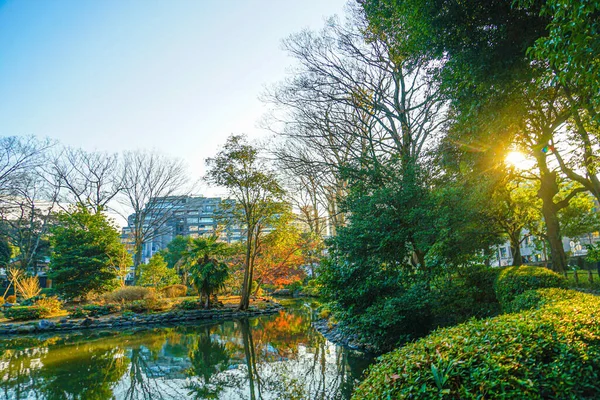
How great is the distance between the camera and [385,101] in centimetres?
1075

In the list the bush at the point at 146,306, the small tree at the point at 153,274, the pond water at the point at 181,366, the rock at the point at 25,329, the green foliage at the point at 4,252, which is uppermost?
the green foliage at the point at 4,252

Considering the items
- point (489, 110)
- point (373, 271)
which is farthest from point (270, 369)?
point (489, 110)

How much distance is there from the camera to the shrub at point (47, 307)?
12.5 m

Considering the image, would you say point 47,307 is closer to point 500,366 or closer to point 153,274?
point 153,274

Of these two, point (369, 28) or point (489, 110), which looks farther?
point (369, 28)

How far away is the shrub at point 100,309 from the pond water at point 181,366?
264 cm

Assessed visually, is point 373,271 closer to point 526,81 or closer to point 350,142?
point 526,81

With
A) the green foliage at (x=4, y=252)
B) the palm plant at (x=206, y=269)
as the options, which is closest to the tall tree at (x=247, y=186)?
the palm plant at (x=206, y=269)

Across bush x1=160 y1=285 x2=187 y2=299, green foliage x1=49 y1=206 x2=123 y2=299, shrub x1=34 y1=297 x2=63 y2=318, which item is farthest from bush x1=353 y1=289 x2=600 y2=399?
bush x1=160 y1=285 x2=187 y2=299

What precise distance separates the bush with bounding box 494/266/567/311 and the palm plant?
10294 mm

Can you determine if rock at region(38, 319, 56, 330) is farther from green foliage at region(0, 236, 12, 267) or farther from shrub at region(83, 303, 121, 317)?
green foliage at region(0, 236, 12, 267)

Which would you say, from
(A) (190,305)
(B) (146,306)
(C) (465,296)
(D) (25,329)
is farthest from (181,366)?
(B) (146,306)

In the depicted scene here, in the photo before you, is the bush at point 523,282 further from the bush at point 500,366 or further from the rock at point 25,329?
the rock at point 25,329

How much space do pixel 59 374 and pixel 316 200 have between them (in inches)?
607
